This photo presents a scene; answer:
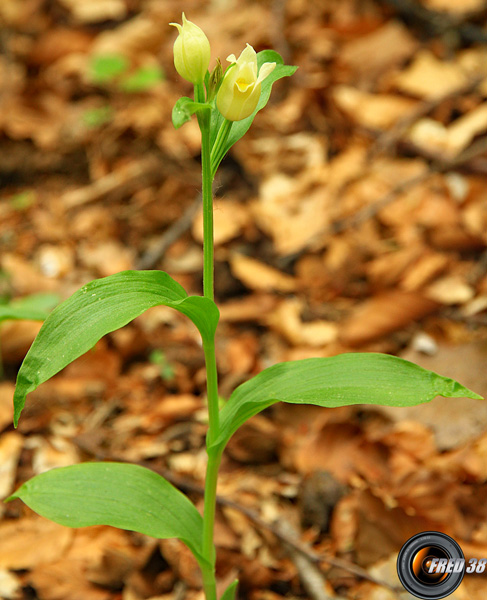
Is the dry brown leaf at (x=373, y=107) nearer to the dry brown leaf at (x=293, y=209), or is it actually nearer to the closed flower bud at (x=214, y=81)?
the dry brown leaf at (x=293, y=209)

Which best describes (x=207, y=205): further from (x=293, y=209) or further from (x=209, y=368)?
(x=293, y=209)

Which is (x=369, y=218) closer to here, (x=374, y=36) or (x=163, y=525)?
(x=374, y=36)

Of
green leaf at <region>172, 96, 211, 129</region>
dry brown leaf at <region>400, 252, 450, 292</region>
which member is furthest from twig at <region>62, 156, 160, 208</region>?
green leaf at <region>172, 96, 211, 129</region>

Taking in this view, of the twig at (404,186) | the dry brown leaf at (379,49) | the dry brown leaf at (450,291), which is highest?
the dry brown leaf at (379,49)

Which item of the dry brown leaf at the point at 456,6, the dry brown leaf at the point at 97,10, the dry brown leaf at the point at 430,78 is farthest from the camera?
the dry brown leaf at the point at 97,10

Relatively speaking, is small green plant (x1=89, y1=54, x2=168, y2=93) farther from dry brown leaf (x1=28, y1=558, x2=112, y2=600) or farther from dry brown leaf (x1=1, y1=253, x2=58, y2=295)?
dry brown leaf (x1=28, y1=558, x2=112, y2=600)

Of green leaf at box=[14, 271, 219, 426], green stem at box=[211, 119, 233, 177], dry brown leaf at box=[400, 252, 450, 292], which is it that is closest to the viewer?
green leaf at box=[14, 271, 219, 426]

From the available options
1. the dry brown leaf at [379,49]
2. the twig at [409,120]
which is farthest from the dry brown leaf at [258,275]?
the dry brown leaf at [379,49]
